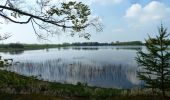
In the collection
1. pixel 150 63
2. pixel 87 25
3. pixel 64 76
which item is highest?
pixel 87 25

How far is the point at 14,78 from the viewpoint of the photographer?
23.5ft

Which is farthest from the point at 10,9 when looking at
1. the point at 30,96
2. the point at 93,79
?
the point at 93,79

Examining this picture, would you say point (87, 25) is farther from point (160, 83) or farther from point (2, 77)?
point (160, 83)

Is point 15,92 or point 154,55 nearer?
point 15,92

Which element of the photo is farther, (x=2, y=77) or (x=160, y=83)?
(x=160, y=83)

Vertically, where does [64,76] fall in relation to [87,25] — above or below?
below

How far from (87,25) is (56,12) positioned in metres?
1.24

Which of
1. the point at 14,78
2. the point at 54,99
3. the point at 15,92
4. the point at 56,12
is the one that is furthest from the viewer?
the point at 15,92

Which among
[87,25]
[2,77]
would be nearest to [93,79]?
[87,25]

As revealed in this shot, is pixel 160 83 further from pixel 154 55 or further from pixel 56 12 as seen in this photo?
pixel 56 12

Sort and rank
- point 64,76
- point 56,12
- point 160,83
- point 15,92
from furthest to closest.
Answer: point 64,76
point 160,83
point 15,92
point 56,12

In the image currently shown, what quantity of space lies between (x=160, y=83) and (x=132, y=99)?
12.6 feet

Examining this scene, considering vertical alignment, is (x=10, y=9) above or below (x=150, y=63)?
above

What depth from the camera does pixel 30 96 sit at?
40.4ft
